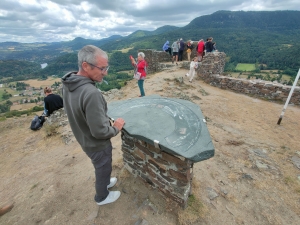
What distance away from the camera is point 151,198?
2832 mm

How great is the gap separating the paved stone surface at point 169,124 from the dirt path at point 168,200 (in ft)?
4.13

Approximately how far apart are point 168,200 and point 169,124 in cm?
132

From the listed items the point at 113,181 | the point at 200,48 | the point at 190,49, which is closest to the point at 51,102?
the point at 113,181

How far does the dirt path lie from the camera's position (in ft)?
8.82

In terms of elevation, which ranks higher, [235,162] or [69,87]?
[69,87]

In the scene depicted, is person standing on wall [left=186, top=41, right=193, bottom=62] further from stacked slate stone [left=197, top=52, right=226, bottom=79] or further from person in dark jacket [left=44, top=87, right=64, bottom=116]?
person in dark jacket [left=44, top=87, right=64, bottom=116]

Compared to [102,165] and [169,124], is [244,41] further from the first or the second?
[102,165]

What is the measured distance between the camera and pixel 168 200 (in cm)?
275

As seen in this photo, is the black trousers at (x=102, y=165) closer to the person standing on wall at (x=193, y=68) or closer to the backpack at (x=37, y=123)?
the backpack at (x=37, y=123)

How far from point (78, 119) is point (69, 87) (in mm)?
383

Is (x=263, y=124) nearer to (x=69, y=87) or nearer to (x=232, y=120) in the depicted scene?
(x=232, y=120)

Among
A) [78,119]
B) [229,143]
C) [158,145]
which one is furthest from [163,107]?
[229,143]

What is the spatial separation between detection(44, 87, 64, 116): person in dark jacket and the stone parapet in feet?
16.5

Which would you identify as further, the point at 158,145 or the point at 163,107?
the point at 163,107
